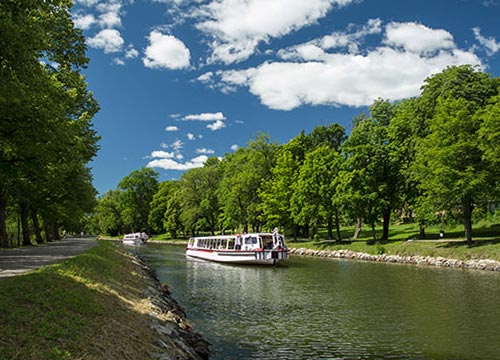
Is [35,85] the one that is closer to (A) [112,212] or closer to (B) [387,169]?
(B) [387,169]

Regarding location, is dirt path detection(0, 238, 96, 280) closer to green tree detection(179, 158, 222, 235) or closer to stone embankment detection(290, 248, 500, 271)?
stone embankment detection(290, 248, 500, 271)

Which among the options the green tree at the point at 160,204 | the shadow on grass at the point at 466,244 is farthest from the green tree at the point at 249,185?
the green tree at the point at 160,204

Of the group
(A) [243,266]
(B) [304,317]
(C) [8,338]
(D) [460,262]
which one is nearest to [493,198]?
(D) [460,262]

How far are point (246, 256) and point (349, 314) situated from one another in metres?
24.6

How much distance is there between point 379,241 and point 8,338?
4441 cm

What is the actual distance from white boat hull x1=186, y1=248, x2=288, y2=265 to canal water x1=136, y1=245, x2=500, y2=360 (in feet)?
27.5

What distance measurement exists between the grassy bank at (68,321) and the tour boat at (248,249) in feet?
85.3

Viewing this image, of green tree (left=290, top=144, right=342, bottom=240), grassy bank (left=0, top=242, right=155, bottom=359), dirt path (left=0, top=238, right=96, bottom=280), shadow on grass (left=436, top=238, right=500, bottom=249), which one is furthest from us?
green tree (left=290, top=144, right=342, bottom=240)

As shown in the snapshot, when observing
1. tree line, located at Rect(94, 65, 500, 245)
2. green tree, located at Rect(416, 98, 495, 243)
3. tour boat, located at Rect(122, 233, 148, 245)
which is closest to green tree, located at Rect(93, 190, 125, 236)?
tour boat, located at Rect(122, 233, 148, 245)

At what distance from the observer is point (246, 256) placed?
138 ft

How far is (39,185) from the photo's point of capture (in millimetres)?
32406

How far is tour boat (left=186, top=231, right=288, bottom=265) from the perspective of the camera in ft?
130

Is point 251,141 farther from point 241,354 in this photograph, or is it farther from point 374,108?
point 241,354

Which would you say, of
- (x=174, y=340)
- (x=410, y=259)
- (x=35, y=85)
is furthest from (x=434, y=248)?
(x=35, y=85)
